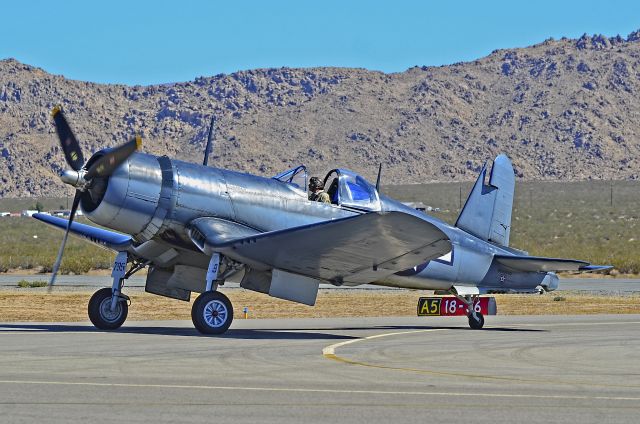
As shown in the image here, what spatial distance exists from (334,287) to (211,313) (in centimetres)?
2311

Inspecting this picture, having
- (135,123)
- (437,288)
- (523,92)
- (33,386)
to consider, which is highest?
(523,92)

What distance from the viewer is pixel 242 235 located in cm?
1902

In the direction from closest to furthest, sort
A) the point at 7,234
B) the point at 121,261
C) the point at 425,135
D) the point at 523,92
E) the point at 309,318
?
the point at 121,261 → the point at 309,318 → the point at 7,234 → the point at 425,135 → the point at 523,92

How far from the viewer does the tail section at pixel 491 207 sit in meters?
22.8

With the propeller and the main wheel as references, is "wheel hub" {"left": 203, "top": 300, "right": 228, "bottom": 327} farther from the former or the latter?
the propeller

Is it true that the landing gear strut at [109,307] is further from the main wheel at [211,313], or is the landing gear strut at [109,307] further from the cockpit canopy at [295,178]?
the cockpit canopy at [295,178]

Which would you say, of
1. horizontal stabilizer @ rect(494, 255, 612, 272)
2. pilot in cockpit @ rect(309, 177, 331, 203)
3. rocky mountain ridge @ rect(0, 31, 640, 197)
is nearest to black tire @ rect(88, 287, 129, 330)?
pilot in cockpit @ rect(309, 177, 331, 203)

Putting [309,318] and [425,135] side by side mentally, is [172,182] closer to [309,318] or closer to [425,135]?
[309,318]

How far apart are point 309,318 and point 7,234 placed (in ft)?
194

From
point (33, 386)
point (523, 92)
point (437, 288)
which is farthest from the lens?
point (523, 92)

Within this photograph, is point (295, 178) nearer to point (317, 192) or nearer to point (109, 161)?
point (317, 192)

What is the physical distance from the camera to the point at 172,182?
18.6 metres

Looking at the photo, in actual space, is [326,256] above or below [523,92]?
below

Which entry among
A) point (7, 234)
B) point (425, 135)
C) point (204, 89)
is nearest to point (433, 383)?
point (7, 234)
